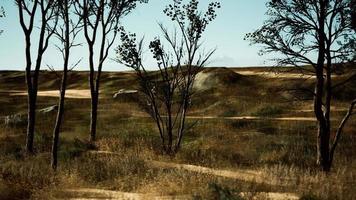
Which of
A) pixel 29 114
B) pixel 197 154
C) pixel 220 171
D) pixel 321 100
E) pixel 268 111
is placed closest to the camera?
pixel 220 171

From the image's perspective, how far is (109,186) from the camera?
539 inches

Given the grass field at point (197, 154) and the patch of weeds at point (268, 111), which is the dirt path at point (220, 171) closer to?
the grass field at point (197, 154)

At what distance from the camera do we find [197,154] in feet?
66.8

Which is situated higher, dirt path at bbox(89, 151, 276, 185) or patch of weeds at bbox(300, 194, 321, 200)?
patch of weeds at bbox(300, 194, 321, 200)

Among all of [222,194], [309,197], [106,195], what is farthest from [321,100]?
[106,195]

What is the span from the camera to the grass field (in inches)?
492

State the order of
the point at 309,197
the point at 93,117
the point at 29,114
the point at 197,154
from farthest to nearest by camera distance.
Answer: the point at 93,117 → the point at 29,114 → the point at 197,154 → the point at 309,197

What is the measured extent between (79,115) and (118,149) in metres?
18.9

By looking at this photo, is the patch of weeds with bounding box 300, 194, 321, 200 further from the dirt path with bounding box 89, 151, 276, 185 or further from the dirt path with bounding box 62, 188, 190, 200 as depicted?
the dirt path with bounding box 89, 151, 276, 185

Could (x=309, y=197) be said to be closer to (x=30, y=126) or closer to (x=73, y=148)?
(x=73, y=148)

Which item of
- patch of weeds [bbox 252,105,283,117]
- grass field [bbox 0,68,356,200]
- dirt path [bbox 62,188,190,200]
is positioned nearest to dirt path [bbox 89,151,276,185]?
grass field [bbox 0,68,356,200]

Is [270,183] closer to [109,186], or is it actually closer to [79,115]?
[109,186]

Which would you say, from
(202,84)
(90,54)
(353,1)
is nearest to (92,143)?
(90,54)

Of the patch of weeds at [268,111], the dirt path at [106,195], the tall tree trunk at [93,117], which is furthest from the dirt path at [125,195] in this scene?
the patch of weeds at [268,111]
